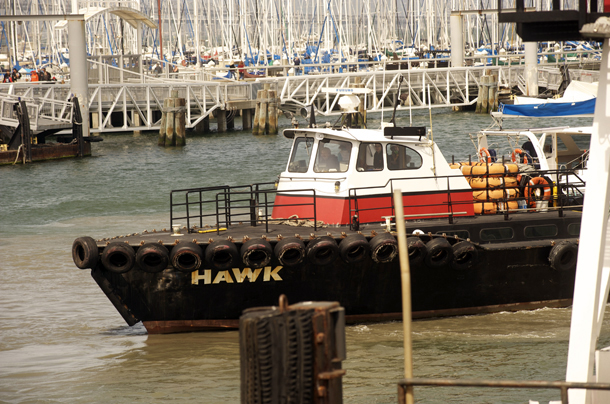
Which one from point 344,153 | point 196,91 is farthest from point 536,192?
point 196,91

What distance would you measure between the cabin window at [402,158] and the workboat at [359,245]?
1 cm

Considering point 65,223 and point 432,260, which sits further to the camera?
point 65,223

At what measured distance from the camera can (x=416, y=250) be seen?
10266mm

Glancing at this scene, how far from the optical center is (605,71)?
597 centimetres

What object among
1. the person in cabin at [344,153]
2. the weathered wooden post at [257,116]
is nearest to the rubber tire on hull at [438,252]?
the person in cabin at [344,153]

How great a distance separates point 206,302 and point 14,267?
6990 millimetres

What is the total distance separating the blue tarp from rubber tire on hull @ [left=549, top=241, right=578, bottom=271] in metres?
6.12

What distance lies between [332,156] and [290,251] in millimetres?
2066

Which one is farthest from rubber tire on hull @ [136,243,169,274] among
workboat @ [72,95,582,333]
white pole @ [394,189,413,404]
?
white pole @ [394,189,413,404]

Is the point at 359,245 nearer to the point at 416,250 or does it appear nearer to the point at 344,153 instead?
the point at 416,250

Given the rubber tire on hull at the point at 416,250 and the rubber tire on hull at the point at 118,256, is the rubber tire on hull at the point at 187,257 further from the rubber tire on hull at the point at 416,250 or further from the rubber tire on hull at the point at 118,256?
the rubber tire on hull at the point at 416,250

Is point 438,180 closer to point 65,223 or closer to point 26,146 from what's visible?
point 65,223

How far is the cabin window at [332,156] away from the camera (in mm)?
11359

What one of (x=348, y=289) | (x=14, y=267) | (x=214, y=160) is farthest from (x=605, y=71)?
(x=214, y=160)
